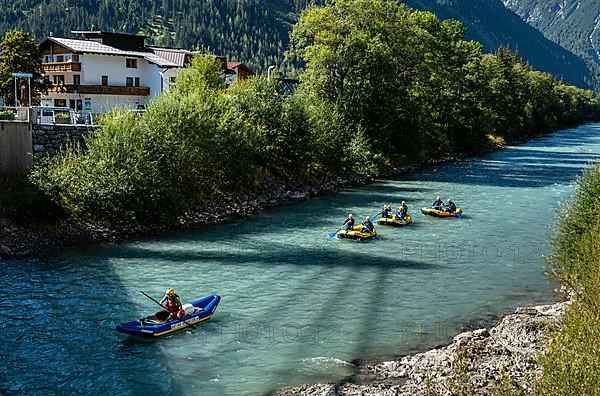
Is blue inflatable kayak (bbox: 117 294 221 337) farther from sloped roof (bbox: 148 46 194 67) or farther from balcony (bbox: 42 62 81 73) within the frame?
sloped roof (bbox: 148 46 194 67)

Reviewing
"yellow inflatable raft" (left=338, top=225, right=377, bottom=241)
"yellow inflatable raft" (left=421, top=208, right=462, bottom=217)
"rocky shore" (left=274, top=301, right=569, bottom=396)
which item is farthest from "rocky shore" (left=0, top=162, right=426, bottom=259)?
"rocky shore" (left=274, top=301, right=569, bottom=396)

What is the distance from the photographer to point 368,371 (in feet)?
48.0

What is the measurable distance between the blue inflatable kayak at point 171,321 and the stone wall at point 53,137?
1511 cm

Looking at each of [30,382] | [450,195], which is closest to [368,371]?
[30,382]

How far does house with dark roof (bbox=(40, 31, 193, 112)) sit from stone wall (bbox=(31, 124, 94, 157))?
88.9ft

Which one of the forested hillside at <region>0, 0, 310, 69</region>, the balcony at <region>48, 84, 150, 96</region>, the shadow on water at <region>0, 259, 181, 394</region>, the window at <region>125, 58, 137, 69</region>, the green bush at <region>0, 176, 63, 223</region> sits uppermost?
the forested hillside at <region>0, 0, 310, 69</region>

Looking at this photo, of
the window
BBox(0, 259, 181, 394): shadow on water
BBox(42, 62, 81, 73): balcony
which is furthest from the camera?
the window

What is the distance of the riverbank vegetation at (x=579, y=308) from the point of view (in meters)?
8.46

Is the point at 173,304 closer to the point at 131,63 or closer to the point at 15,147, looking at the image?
the point at 15,147

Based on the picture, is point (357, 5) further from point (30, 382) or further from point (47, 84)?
point (30, 382)

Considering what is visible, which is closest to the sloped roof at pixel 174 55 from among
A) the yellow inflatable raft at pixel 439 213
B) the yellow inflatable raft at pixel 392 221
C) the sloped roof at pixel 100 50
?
the sloped roof at pixel 100 50

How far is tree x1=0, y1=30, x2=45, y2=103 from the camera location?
54.6 metres

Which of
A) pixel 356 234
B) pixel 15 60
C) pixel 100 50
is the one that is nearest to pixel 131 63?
pixel 100 50

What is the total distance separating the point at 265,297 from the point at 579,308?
10276 millimetres
